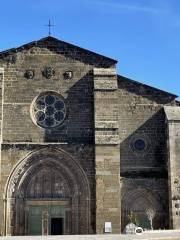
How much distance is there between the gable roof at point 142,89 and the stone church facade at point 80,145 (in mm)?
52

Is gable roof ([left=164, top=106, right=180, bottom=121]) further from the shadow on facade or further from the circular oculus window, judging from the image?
the circular oculus window

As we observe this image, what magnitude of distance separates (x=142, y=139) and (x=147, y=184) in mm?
2331

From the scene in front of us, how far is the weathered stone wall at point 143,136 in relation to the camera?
2739 centimetres

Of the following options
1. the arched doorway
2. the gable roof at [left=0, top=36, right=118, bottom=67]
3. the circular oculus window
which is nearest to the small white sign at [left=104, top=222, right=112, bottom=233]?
the arched doorway

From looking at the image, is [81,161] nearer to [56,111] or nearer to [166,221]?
[56,111]

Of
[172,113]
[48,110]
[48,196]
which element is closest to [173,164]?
[172,113]

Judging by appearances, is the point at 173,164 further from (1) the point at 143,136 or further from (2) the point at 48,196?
(2) the point at 48,196

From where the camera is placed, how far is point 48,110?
27734 millimetres

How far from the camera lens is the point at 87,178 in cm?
2645

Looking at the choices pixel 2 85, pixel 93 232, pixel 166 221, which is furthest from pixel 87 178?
pixel 2 85

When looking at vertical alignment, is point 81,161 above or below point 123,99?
below

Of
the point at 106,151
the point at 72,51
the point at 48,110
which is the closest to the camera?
the point at 106,151

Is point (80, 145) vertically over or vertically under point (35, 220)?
over

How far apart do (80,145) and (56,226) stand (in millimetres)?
4132
